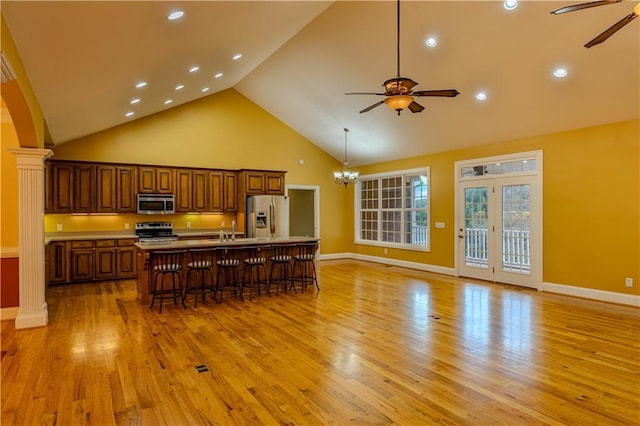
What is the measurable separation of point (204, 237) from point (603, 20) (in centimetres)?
759

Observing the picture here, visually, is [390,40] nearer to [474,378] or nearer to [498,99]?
[498,99]

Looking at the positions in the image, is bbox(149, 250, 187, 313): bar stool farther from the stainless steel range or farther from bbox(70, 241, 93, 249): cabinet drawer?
bbox(70, 241, 93, 249): cabinet drawer

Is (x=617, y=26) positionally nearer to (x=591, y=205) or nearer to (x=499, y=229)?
(x=591, y=205)

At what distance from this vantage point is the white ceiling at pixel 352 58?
342cm

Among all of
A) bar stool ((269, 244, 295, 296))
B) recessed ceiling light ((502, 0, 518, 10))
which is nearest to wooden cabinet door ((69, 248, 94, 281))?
bar stool ((269, 244, 295, 296))

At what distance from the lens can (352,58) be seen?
6500 mm

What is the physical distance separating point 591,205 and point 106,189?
8852 millimetres

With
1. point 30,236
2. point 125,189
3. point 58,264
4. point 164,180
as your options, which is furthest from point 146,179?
point 30,236

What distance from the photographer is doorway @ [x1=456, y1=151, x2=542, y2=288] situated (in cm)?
677

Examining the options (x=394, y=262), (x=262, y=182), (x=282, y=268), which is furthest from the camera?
(x=394, y=262)

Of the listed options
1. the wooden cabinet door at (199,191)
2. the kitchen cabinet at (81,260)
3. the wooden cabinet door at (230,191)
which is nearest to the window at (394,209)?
the wooden cabinet door at (230,191)

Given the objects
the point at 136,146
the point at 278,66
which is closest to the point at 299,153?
the point at 278,66

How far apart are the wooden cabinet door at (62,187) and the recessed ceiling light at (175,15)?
206 inches

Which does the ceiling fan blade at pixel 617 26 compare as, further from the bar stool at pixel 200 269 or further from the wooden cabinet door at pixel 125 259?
the wooden cabinet door at pixel 125 259
